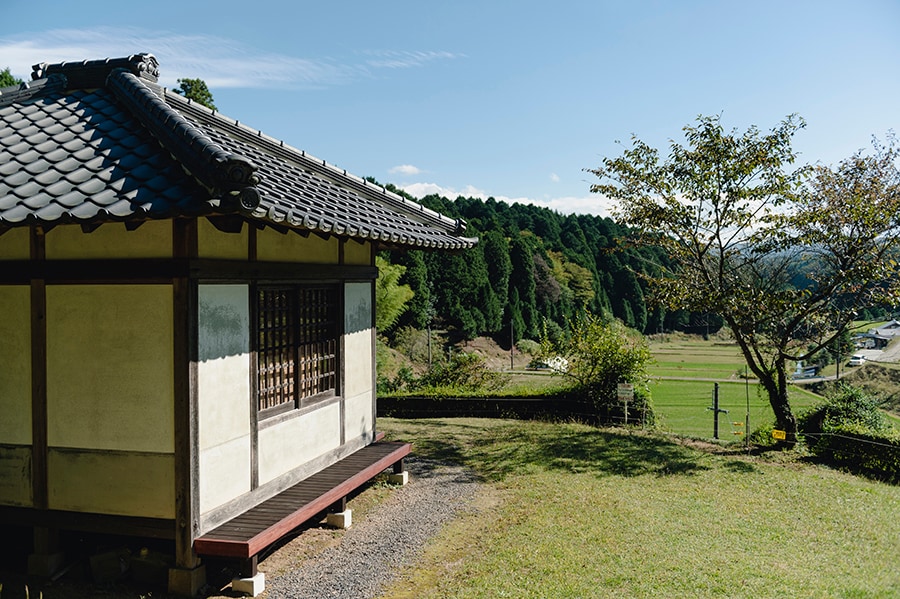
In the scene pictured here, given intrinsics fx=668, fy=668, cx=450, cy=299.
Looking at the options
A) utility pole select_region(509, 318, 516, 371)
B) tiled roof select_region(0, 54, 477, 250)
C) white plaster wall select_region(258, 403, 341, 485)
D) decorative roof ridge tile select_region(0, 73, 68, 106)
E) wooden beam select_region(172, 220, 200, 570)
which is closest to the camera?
tiled roof select_region(0, 54, 477, 250)

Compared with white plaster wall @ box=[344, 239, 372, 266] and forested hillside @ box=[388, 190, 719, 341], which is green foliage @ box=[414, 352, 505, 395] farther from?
forested hillside @ box=[388, 190, 719, 341]

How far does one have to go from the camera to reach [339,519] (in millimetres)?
7418

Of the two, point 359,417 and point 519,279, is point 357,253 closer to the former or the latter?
point 359,417

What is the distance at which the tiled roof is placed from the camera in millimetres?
4441

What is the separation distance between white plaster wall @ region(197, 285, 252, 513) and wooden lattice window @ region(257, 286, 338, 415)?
0.38 metres

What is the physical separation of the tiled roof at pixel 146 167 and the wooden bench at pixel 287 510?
8.40 feet

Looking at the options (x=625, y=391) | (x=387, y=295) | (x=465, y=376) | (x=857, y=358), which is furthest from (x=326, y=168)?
(x=857, y=358)

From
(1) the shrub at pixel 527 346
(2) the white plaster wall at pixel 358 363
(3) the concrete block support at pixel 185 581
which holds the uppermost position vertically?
(2) the white plaster wall at pixel 358 363

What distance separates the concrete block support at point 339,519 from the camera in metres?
7.40

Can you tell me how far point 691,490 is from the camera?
9570mm

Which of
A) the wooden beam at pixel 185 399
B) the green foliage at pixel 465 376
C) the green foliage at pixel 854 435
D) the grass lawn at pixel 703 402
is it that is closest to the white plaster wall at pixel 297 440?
the wooden beam at pixel 185 399

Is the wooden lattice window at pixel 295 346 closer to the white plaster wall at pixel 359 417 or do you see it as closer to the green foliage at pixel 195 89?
the white plaster wall at pixel 359 417

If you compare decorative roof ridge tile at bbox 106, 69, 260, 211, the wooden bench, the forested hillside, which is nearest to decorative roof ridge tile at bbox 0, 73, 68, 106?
decorative roof ridge tile at bbox 106, 69, 260, 211

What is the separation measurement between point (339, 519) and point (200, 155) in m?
4.45
